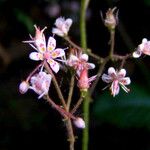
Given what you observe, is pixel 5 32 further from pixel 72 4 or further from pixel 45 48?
pixel 45 48

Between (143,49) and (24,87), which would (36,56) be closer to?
(24,87)

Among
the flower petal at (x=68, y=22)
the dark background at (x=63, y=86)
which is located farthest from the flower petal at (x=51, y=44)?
the dark background at (x=63, y=86)

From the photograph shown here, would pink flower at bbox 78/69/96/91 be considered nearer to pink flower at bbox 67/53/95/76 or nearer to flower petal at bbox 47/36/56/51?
pink flower at bbox 67/53/95/76

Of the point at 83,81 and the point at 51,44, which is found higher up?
the point at 51,44

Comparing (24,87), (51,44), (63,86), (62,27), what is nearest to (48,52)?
(51,44)

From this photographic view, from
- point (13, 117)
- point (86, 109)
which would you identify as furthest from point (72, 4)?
point (86, 109)

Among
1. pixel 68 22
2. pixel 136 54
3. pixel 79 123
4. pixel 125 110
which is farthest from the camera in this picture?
→ pixel 125 110
